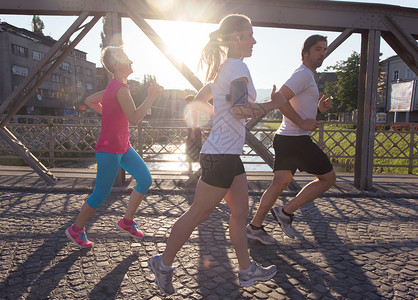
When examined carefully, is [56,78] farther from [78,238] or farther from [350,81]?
[78,238]

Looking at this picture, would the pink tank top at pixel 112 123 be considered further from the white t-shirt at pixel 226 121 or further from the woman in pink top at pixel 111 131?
the white t-shirt at pixel 226 121

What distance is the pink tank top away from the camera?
309cm

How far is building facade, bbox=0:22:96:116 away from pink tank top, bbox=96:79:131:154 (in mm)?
37836

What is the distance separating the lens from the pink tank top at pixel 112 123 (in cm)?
309

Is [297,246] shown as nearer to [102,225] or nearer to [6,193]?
[102,225]

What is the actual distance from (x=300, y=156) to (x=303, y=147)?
3.6 inches

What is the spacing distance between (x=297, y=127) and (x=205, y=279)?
5.41 feet

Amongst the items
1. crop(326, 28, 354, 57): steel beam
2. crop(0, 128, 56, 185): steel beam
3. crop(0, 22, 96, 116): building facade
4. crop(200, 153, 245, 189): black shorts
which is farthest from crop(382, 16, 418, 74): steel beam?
crop(0, 22, 96, 116): building facade

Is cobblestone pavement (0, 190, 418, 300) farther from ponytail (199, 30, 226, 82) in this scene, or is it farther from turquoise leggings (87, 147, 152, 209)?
ponytail (199, 30, 226, 82)

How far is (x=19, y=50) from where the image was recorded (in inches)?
1820

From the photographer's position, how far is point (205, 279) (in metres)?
2.60

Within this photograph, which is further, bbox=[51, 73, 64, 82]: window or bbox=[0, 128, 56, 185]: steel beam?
bbox=[51, 73, 64, 82]: window

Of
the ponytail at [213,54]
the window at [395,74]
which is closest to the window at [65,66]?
the window at [395,74]

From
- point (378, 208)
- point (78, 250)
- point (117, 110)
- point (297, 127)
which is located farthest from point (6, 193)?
point (378, 208)
